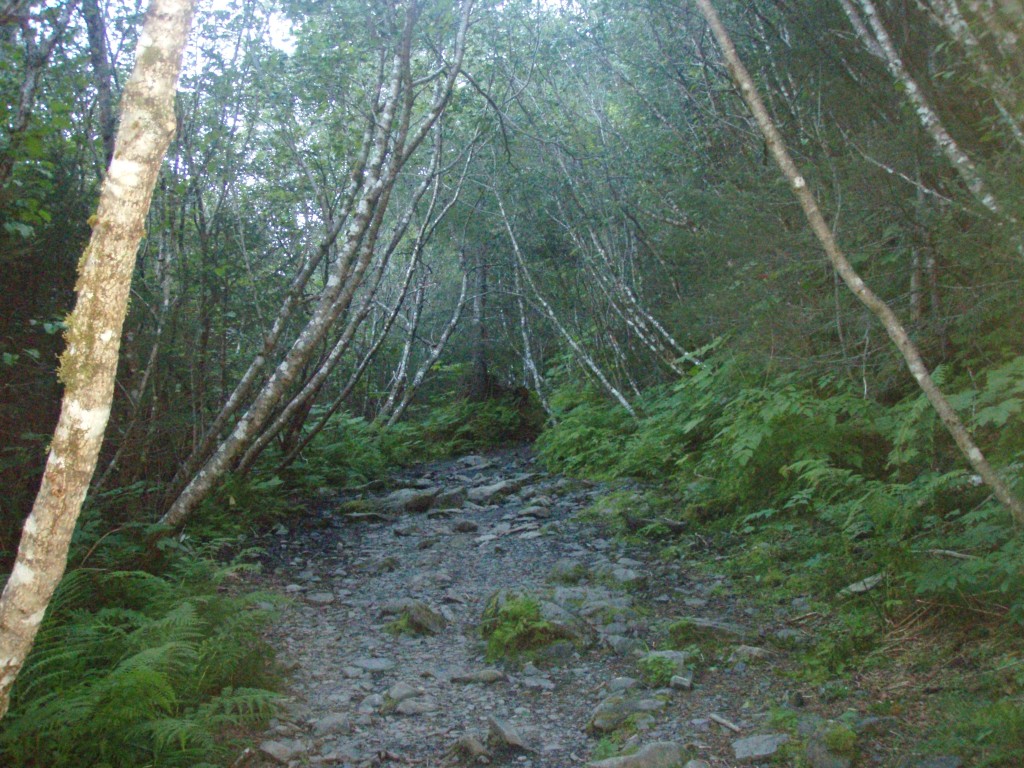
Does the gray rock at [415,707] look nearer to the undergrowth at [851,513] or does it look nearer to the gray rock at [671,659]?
the gray rock at [671,659]

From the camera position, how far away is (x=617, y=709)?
14.8 ft

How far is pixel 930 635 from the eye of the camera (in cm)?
473

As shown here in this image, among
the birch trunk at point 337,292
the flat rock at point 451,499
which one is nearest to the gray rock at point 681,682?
the birch trunk at point 337,292

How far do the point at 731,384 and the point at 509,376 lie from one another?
13.5 metres

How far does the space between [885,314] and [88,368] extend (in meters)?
4.45

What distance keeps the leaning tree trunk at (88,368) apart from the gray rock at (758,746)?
3.16m

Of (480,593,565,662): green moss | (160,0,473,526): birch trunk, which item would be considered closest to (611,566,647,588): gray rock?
(480,593,565,662): green moss

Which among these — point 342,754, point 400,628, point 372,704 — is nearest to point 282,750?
point 342,754

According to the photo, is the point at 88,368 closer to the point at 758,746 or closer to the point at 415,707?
the point at 415,707

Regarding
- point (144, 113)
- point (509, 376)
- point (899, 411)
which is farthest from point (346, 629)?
point (509, 376)

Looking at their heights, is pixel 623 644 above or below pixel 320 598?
below

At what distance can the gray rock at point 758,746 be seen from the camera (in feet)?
12.5

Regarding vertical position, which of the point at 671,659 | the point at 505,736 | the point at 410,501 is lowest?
the point at 671,659

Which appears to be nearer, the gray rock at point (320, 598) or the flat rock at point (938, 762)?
the flat rock at point (938, 762)
